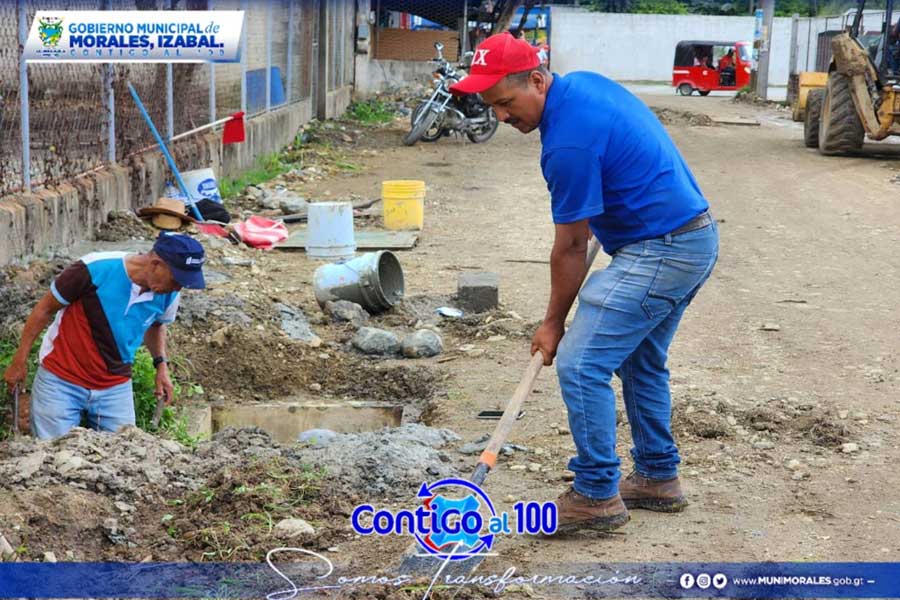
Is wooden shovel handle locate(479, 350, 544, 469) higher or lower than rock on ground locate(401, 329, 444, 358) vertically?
higher

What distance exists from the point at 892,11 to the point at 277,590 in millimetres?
16006

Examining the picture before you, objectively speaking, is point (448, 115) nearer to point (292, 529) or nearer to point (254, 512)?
point (254, 512)

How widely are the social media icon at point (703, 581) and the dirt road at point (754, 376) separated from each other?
8.8 inches

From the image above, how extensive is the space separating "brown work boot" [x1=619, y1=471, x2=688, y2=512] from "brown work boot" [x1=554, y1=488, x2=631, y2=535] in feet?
0.89

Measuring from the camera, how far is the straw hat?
33.5 feet

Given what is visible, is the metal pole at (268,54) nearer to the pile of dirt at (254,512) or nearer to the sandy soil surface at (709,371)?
the sandy soil surface at (709,371)

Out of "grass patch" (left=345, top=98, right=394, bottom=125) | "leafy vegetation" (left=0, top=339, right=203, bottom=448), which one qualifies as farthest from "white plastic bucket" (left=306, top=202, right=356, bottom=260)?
"grass patch" (left=345, top=98, right=394, bottom=125)

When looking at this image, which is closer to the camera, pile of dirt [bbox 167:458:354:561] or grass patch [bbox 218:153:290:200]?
pile of dirt [bbox 167:458:354:561]

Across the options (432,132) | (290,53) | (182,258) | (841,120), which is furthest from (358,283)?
(432,132)

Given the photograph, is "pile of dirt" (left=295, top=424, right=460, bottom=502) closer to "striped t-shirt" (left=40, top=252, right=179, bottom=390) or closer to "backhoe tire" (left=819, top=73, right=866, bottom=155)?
"striped t-shirt" (left=40, top=252, right=179, bottom=390)

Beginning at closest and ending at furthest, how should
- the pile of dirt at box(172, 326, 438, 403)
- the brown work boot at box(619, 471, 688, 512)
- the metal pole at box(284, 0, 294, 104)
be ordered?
the brown work boot at box(619, 471, 688, 512), the pile of dirt at box(172, 326, 438, 403), the metal pole at box(284, 0, 294, 104)

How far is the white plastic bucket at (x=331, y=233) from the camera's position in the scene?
9.94m

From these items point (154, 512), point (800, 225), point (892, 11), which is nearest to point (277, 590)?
point (154, 512)

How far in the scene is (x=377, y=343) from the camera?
7.46m
